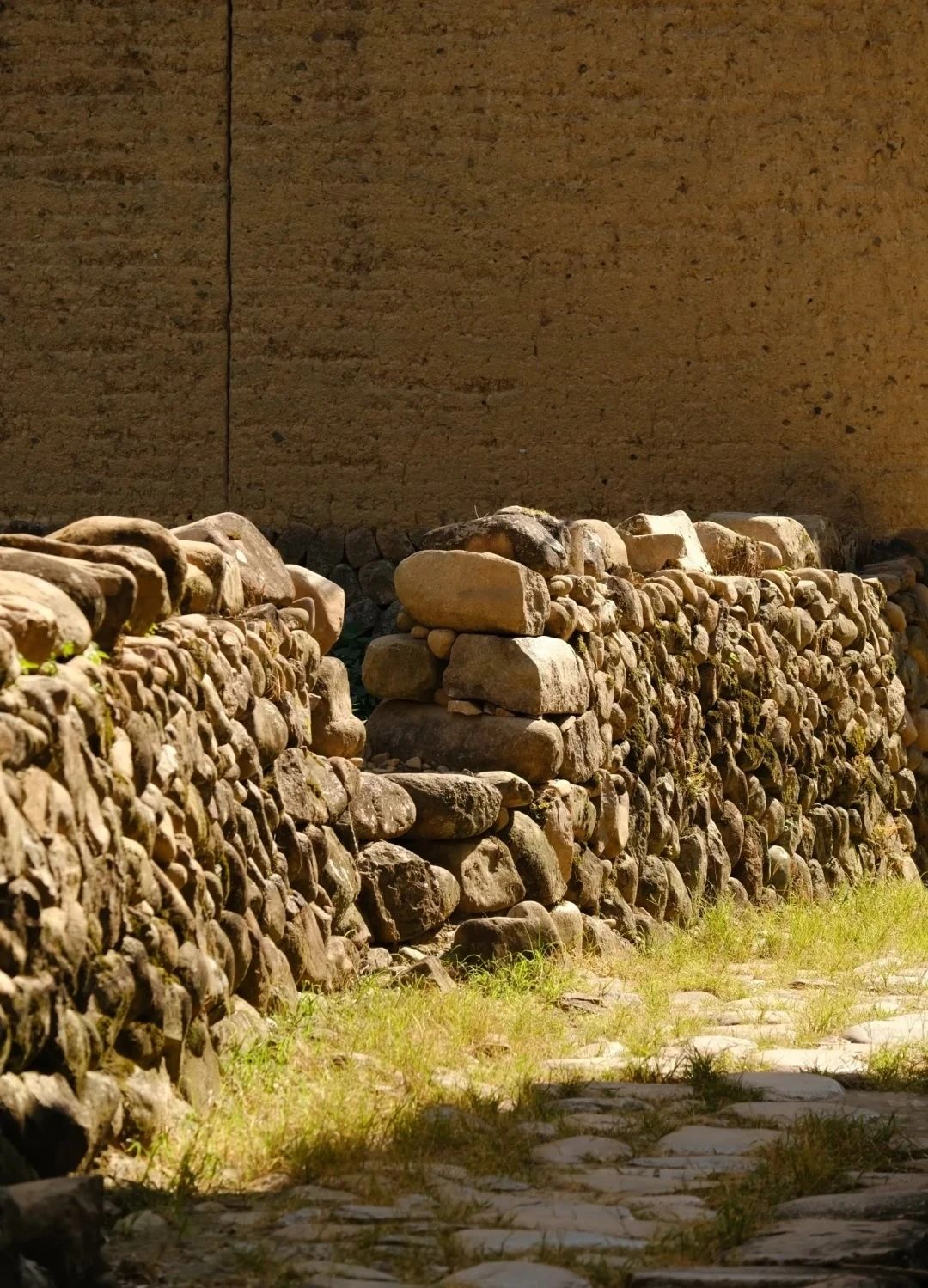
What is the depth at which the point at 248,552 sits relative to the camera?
17.4ft

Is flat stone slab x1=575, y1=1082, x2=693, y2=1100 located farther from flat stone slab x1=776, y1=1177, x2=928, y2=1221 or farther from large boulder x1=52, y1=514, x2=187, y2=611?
large boulder x1=52, y1=514, x2=187, y2=611

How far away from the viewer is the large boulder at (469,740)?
641 cm

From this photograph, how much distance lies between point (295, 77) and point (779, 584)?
4.08 m

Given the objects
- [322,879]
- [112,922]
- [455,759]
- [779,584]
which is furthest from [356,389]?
[112,922]

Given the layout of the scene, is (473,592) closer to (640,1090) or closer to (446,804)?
(446,804)

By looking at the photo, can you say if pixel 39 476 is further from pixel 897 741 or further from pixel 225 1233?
pixel 225 1233

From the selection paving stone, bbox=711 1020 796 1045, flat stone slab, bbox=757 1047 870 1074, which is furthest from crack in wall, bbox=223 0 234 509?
flat stone slab, bbox=757 1047 870 1074

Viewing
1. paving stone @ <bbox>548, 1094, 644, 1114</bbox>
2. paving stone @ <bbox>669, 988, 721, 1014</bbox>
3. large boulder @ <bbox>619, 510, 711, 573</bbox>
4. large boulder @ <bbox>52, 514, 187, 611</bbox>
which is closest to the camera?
paving stone @ <bbox>548, 1094, 644, 1114</bbox>

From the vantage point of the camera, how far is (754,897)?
816 cm

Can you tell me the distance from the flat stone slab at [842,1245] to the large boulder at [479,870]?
2.95m

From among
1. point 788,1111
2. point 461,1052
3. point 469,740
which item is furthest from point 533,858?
point 788,1111

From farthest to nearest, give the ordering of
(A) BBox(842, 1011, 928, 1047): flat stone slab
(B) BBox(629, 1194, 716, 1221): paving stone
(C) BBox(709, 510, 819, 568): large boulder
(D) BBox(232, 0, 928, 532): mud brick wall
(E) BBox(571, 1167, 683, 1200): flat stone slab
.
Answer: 1. (D) BBox(232, 0, 928, 532): mud brick wall
2. (C) BBox(709, 510, 819, 568): large boulder
3. (A) BBox(842, 1011, 928, 1047): flat stone slab
4. (E) BBox(571, 1167, 683, 1200): flat stone slab
5. (B) BBox(629, 1194, 716, 1221): paving stone

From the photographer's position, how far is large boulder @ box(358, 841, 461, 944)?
5707mm

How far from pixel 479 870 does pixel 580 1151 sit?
2292 millimetres
